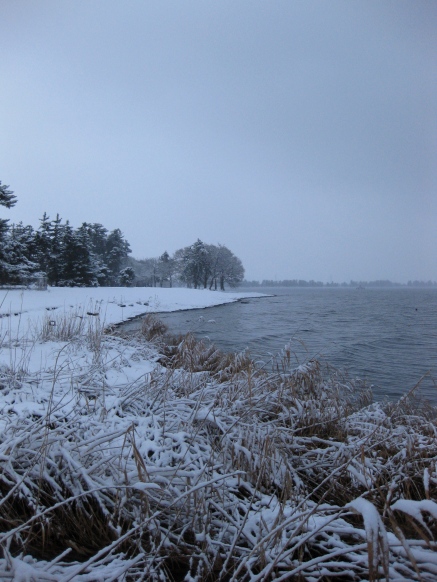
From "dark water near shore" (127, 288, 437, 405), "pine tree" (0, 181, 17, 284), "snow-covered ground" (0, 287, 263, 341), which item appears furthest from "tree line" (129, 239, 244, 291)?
"dark water near shore" (127, 288, 437, 405)

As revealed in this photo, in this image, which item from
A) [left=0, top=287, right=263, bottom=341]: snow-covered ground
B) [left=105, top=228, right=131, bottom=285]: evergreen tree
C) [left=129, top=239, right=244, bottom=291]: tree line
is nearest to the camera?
[left=0, top=287, right=263, bottom=341]: snow-covered ground

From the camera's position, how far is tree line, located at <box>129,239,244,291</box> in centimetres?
6122

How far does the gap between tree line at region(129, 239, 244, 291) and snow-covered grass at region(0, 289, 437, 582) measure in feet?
189

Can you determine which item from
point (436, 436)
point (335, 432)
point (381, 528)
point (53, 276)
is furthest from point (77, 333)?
point (53, 276)

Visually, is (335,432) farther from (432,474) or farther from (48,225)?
(48,225)

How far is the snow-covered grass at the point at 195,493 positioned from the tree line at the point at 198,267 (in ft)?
189

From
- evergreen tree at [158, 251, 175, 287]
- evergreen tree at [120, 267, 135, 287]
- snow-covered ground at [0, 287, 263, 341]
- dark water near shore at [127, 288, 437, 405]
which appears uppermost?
evergreen tree at [158, 251, 175, 287]

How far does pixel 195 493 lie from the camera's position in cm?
184

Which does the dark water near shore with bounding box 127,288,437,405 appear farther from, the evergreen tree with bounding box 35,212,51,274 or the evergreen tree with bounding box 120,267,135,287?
the evergreen tree with bounding box 120,267,135,287

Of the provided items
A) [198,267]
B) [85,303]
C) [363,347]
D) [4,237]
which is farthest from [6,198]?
[198,267]

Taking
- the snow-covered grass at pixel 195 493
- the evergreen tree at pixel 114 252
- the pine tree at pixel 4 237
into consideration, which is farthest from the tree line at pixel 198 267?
the snow-covered grass at pixel 195 493

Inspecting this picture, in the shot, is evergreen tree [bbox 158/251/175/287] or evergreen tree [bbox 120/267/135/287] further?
evergreen tree [bbox 158/251/175/287]

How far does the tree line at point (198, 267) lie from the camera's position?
61.2 m

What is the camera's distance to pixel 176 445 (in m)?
2.56
